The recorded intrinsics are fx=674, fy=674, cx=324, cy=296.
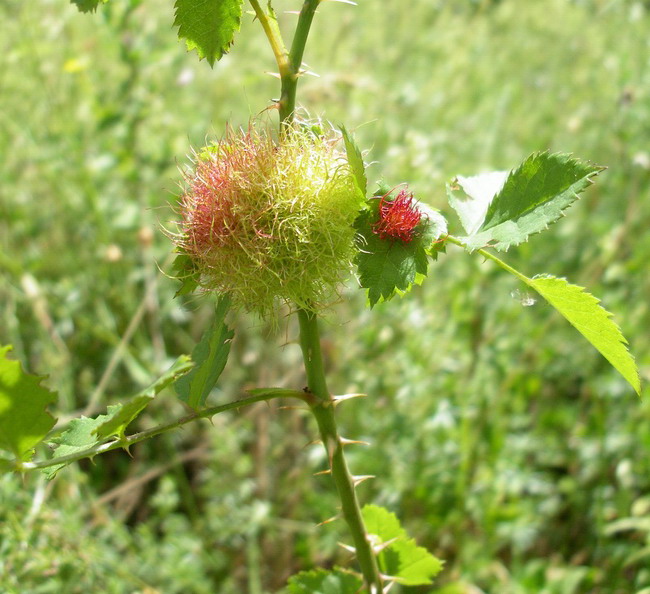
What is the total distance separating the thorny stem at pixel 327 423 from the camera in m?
0.87

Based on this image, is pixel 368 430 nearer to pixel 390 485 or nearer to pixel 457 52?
pixel 390 485

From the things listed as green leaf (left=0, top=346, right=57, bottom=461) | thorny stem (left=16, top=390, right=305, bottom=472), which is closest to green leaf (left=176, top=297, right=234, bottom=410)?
thorny stem (left=16, top=390, right=305, bottom=472)

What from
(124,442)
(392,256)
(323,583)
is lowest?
(323,583)

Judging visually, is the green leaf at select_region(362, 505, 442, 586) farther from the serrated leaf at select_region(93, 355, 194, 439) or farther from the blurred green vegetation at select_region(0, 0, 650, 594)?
the blurred green vegetation at select_region(0, 0, 650, 594)

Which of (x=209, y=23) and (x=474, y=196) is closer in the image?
(x=209, y=23)

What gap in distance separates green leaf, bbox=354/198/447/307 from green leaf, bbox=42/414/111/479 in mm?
343

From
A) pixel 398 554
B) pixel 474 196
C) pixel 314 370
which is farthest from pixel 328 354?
pixel 314 370

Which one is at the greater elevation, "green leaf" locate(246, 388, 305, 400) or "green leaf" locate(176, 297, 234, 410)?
"green leaf" locate(176, 297, 234, 410)

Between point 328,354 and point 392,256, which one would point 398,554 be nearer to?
point 392,256

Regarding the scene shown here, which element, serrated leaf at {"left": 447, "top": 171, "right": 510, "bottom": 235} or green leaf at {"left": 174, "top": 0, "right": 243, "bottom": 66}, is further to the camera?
serrated leaf at {"left": 447, "top": 171, "right": 510, "bottom": 235}

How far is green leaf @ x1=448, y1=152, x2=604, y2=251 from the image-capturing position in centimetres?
88

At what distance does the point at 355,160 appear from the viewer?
30.5 inches

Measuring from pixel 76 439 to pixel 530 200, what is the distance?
667 mm

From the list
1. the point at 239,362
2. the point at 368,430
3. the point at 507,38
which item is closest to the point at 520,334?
the point at 368,430
